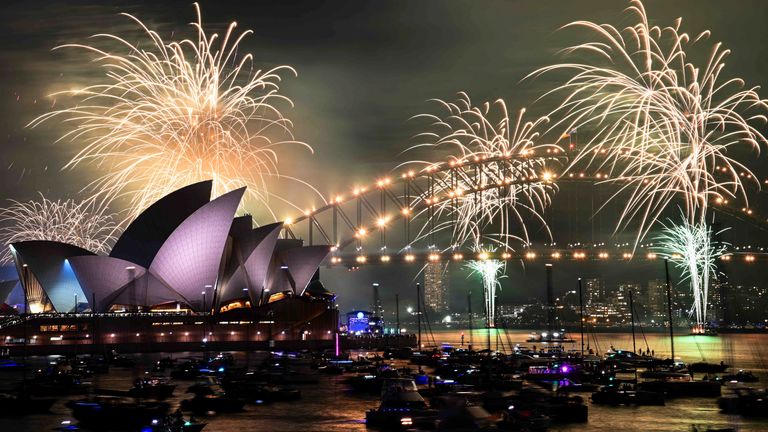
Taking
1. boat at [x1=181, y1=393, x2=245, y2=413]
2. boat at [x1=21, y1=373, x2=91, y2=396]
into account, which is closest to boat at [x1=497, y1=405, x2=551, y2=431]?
boat at [x1=181, y1=393, x2=245, y2=413]

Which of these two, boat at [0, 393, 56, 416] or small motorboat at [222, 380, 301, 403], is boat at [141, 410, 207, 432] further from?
small motorboat at [222, 380, 301, 403]

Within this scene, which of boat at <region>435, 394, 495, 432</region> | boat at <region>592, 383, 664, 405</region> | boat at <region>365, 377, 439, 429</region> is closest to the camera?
boat at <region>435, 394, 495, 432</region>

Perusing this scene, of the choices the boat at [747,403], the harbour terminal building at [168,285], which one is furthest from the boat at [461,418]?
the harbour terminal building at [168,285]

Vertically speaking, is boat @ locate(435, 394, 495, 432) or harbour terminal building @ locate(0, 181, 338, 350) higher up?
harbour terminal building @ locate(0, 181, 338, 350)

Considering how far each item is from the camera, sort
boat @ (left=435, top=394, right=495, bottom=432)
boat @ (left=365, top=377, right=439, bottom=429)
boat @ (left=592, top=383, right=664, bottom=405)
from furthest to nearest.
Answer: boat @ (left=592, top=383, right=664, bottom=405), boat @ (left=365, top=377, right=439, bottom=429), boat @ (left=435, top=394, right=495, bottom=432)

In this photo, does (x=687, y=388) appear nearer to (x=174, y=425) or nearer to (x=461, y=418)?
(x=461, y=418)

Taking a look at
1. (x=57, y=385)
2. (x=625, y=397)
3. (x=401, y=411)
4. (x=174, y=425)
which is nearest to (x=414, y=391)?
(x=401, y=411)

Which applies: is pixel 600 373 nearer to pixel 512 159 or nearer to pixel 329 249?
pixel 512 159
